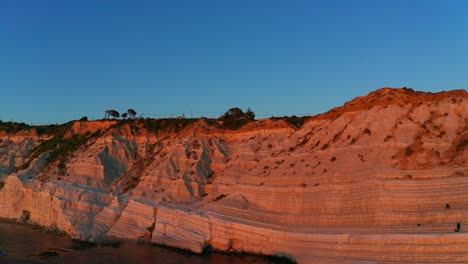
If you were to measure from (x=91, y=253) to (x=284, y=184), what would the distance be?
1141 cm

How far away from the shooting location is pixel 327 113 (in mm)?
29641

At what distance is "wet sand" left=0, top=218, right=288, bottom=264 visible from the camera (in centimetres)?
2253

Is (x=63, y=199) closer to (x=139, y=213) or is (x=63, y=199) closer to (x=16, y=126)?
(x=139, y=213)

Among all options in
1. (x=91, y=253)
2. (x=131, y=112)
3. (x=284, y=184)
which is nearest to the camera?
(x=284, y=184)

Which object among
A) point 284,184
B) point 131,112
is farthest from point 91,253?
point 131,112

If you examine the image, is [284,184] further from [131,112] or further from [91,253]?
[131,112]

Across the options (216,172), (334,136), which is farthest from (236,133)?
(334,136)

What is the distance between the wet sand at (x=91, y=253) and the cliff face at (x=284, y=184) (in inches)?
31.2

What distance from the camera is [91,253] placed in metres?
25.1

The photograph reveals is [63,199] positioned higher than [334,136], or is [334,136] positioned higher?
[334,136]

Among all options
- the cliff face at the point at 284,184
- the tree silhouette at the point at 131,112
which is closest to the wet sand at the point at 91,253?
the cliff face at the point at 284,184

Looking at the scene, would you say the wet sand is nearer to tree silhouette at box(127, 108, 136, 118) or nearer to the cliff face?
the cliff face

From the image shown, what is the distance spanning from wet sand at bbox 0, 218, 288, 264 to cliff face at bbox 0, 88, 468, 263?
31.2 inches

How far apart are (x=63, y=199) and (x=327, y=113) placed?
1999cm
